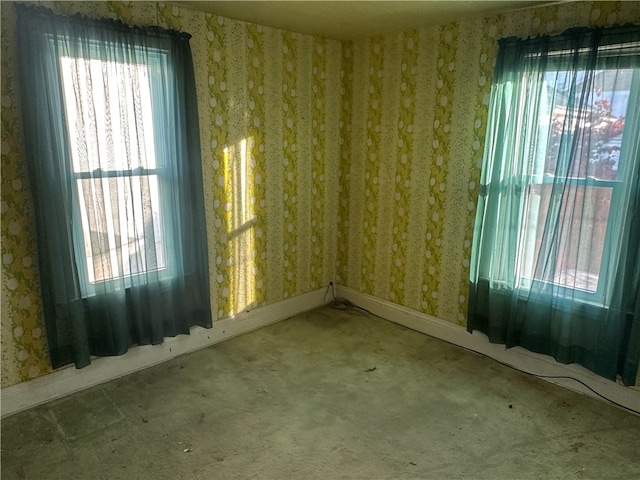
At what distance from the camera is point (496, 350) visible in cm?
325

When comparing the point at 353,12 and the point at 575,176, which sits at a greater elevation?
the point at 353,12

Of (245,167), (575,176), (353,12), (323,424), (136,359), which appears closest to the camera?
(323,424)

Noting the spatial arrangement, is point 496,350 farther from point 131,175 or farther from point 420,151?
point 131,175

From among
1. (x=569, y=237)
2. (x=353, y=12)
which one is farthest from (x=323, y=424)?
(x=353, y=12)

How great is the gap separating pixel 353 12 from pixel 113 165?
172cm

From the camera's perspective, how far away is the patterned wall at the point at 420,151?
3.11 meters

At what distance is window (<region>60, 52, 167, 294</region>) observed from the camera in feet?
8.27

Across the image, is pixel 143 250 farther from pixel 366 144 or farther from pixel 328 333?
pixel 366 144

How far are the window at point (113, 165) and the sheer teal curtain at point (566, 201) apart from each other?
2.15m

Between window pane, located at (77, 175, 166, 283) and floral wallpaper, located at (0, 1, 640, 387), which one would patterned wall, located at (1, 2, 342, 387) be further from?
window pane, located at (77, 175, 166, 283)

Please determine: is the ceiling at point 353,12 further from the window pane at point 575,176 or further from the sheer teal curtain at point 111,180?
the window pane at point 575,176

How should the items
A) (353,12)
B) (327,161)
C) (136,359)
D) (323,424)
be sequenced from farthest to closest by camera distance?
(327,161) → (136,359) → (353,12) → (323,424)

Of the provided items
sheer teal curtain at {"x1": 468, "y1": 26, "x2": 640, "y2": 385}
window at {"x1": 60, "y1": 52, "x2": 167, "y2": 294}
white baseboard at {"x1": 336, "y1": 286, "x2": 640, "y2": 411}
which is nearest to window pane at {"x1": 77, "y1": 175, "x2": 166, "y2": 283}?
window at {"x1": 60, "y1": 52, "x2": 167, "y2": 294}

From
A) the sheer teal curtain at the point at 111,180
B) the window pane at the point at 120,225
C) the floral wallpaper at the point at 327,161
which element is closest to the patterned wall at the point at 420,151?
the floral wallpaper at the point at 327,161
